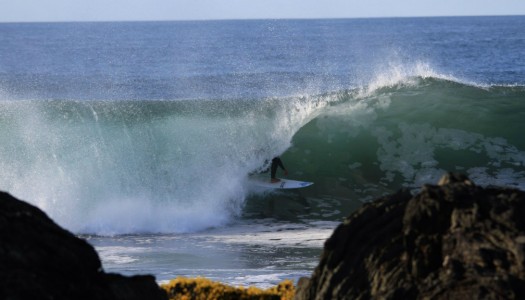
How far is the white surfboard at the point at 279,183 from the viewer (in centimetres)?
1903

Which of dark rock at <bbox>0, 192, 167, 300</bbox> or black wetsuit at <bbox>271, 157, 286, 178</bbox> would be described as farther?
black wetsuit at <bbox>271, 157, 286, 178</bbox>

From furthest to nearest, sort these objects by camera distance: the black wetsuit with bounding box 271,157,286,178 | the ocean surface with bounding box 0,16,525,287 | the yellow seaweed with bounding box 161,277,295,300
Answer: the black wetsuit with bounding box 271,157,286,178
the ocean surface with bounding box 0,16,525,287
the yellow seaweed with bounding box 161,277,295,300

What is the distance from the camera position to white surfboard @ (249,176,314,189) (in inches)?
749

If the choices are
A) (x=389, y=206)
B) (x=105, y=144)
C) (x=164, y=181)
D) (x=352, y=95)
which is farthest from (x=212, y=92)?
(x=389, y=206)

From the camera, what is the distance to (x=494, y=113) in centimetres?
2509

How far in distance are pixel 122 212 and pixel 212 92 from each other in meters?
24.4

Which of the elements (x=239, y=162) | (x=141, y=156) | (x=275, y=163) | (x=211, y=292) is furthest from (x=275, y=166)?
(x=211, y=292)

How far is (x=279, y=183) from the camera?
1928 cm

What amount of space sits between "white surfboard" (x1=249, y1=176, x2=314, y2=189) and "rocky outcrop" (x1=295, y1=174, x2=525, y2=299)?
12.9 meters

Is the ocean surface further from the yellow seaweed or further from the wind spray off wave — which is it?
the yellow seaweed

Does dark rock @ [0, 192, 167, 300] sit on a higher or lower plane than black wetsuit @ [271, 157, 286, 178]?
higher

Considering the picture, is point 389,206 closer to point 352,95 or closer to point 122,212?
point 122,212

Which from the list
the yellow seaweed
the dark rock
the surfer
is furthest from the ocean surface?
the dark rock

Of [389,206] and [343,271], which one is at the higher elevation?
[389,206]
